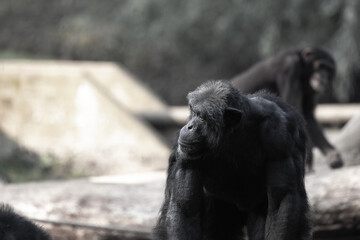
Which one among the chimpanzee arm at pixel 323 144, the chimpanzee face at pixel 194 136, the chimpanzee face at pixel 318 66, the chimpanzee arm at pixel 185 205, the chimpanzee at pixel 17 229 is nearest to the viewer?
the chimpanzee face at pixel 194 136

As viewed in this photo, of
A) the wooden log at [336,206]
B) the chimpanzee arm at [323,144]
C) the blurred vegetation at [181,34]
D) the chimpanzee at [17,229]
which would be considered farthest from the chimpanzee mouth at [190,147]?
the blurred vegetation at [181,34]

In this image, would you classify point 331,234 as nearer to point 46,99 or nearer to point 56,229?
point 56,229

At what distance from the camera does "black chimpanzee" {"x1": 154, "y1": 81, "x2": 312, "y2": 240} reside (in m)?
5.55

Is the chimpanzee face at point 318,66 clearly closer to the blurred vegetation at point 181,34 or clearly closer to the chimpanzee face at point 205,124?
the chimpanzee face at point 205,124

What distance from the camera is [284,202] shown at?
5.83m

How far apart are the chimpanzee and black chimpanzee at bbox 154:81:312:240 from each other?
977mm

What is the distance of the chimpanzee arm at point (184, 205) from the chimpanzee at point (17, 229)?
3.51 feet

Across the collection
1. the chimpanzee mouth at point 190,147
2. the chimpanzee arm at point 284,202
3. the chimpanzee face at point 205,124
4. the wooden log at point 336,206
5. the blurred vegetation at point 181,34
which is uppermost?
the blurred vegetation at point 181,34

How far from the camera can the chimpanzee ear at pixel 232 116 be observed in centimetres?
554

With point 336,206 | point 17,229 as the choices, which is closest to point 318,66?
point 336,206

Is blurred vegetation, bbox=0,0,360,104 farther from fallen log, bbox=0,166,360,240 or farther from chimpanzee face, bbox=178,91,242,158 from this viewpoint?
chimpanzee face, bbox=178,91,242,158

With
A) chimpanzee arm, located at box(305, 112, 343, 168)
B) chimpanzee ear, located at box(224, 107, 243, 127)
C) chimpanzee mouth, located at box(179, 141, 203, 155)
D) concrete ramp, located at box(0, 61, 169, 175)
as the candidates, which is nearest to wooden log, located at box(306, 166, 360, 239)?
chimpanzee arm, located at box(305, 112, 343, 168)

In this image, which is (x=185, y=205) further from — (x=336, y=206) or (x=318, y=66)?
(x=318, y=66)

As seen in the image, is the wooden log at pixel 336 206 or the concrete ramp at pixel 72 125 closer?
the wooden log at pixel 336 206
